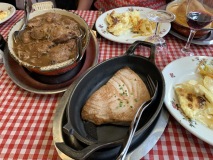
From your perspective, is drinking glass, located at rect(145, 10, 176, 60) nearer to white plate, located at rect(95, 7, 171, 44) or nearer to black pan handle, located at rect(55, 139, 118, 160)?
white plate, located at rect(95, 7, 171, 44)

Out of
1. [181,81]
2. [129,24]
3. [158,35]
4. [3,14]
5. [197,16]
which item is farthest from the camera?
[3,14]

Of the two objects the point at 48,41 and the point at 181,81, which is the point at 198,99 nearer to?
the point at 181,81

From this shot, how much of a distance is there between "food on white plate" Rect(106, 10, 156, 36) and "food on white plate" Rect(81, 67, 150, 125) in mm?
403

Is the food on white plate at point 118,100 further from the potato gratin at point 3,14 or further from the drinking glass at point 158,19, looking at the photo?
the potato gratin at point 3,14

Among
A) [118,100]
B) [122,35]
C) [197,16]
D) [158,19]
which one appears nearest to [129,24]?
[122,35]

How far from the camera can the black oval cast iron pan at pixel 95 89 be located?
1.86 ft

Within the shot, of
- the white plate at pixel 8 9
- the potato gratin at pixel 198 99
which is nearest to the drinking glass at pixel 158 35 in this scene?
the potato gratin at pixel 198 99

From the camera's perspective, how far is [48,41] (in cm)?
92

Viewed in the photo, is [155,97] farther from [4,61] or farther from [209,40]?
[4,61]

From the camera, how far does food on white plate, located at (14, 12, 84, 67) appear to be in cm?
86

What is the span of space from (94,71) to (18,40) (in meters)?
0.43

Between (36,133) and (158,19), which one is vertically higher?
(158,19)

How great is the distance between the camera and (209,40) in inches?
42.1

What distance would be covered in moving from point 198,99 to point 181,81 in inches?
5.0
